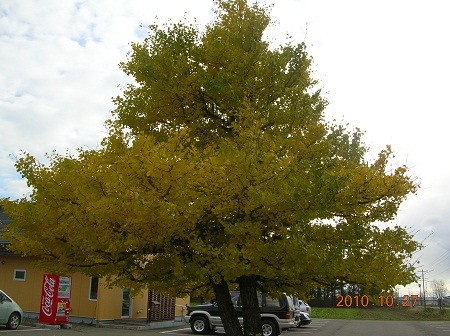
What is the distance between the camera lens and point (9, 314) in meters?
16.2

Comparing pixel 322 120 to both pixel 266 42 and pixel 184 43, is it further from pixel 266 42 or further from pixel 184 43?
pixel 184 43

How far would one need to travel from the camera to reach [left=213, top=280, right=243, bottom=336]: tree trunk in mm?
8484

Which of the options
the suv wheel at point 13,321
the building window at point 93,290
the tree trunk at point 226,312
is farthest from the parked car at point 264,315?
the tree trunk at point 226,312

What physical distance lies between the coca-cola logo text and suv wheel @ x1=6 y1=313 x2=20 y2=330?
3.90ft

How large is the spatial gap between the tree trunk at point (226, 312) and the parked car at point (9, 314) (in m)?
10.7

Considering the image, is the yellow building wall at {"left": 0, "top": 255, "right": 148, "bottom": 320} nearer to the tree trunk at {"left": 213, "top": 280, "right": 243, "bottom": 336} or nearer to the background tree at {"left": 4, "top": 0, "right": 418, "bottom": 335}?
the tree trunk at {"left": 213, "top": 280, "right": 243, "bottom": 336}

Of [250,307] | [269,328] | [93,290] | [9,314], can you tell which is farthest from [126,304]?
[250,307]

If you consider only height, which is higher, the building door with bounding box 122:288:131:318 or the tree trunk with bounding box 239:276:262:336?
the tree trunk with bounding box 239:276:262:336

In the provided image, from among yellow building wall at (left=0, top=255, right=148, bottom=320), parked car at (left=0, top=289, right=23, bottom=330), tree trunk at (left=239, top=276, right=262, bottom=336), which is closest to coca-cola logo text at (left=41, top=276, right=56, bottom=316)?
parked car at (left=0, top=289, right=23, bottom=330)

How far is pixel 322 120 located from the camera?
8.80 metres

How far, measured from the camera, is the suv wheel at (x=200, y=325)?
19.5 meters

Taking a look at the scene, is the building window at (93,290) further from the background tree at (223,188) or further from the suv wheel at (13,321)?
the background tree at (223,188)

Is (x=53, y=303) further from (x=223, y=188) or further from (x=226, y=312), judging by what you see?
(x=223, y=188)

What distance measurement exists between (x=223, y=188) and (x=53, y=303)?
1365 centimetres
